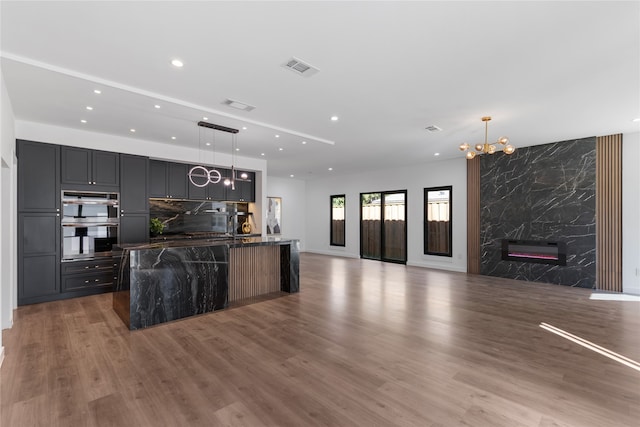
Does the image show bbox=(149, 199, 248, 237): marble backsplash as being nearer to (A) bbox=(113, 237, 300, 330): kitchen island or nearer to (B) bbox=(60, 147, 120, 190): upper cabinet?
(B) bbox=(60, 147, 120, 190): upper cabinet

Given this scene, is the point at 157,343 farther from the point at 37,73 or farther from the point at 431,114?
the point at 431,114

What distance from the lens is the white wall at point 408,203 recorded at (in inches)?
317

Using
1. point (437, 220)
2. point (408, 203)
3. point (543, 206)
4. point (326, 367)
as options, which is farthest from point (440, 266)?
point (326, 367)

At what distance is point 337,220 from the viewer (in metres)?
11.3

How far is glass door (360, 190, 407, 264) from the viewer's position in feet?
30.7

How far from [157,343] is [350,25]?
375cm

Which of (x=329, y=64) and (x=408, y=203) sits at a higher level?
(x=329, y=64)

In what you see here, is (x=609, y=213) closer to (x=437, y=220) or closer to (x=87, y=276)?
(x=437, y=220)

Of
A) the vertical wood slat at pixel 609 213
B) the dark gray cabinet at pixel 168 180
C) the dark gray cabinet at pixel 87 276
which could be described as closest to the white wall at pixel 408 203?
the vertical wood slat at pixel 609 213

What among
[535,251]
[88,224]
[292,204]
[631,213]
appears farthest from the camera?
[292,204]

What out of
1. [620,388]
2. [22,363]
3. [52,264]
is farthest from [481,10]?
[52,264]

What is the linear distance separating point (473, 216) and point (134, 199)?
7881 millimetres

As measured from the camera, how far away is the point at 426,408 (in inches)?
87.2

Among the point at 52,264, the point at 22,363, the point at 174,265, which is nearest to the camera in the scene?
the point at 22,363
